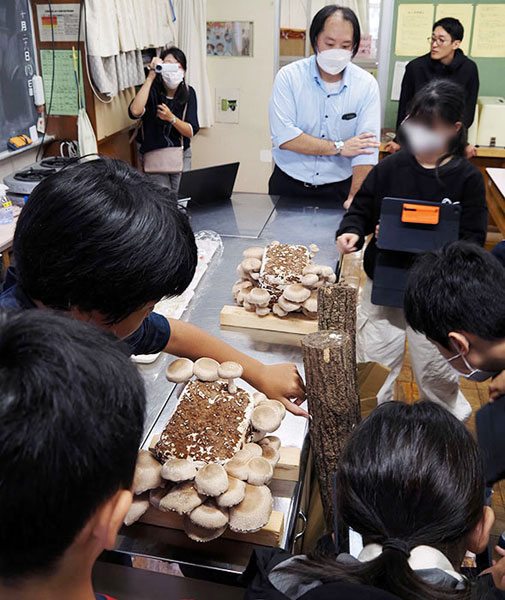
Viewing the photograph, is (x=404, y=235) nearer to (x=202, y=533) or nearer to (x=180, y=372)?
(x=180, y=372)

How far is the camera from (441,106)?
6.91 ft

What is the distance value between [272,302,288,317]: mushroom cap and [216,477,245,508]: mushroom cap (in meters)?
0.86

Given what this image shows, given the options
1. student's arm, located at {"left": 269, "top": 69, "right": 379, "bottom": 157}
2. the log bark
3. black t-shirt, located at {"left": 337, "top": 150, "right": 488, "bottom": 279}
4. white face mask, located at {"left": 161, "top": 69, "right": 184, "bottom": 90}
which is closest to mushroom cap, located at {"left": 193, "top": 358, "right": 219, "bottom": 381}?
the log bark

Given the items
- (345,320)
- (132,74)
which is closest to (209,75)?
(132,74)

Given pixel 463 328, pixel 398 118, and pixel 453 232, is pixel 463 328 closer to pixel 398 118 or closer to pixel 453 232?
pixel 453 232

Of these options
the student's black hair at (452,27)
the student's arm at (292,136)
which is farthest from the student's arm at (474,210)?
the student's black hair at (452,27)

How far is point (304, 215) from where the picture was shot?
9.55 feet

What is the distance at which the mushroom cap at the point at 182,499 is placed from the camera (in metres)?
1.09

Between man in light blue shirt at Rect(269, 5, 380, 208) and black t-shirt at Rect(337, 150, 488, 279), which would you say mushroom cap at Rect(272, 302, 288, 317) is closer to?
black t-shirt at Rect(337, 150, 488, 279)

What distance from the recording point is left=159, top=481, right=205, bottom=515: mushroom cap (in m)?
1.09

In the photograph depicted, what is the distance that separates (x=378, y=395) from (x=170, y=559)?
1.54 metres

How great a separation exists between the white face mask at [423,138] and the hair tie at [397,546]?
1.73 meters

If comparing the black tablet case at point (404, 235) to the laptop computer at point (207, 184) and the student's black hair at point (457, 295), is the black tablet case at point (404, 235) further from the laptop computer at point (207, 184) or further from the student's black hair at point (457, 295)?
the laptop computer at point (207, 184)

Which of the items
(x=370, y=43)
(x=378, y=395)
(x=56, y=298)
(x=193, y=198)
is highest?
(x=370, y=43)
